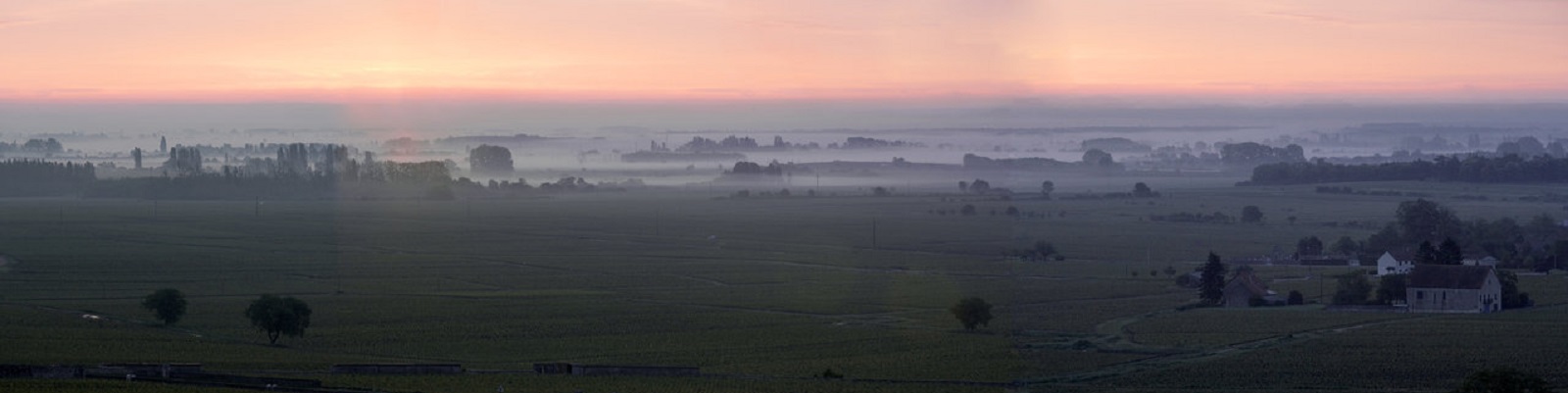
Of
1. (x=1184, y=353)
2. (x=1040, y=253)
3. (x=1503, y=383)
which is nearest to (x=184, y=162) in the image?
(x=1040, y=253)

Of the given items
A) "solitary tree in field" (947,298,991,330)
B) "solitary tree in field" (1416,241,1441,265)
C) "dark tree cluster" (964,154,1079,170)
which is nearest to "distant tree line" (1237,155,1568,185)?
"dark tree cluster" (964,154,1079,170)

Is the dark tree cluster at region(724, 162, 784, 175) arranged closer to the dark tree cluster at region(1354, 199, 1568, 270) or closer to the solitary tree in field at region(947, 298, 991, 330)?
the dark tree cluster at region(1354, 199, 1568, 270)

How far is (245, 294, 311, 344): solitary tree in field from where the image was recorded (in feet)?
96.3

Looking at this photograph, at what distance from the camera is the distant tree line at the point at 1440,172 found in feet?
274

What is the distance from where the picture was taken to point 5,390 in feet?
70.1

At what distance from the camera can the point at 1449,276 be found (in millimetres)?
33562

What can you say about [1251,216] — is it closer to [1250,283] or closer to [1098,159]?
[1250,283]

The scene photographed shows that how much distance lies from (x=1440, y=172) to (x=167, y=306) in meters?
65.7

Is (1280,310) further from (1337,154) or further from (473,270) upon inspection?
(1337,154)

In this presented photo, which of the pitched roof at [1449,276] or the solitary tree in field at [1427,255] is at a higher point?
the solitary tree in field at [1427,255]

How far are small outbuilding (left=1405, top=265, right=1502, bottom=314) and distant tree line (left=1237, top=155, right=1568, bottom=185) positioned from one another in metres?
52.0

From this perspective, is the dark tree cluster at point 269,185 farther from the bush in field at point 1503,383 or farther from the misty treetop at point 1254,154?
the bush in field at point 1503,383

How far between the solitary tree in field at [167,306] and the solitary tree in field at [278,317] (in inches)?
96.4

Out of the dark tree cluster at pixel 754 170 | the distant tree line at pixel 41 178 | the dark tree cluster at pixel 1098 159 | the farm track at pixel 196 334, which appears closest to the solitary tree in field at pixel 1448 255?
the farm track at pixel 196 334
